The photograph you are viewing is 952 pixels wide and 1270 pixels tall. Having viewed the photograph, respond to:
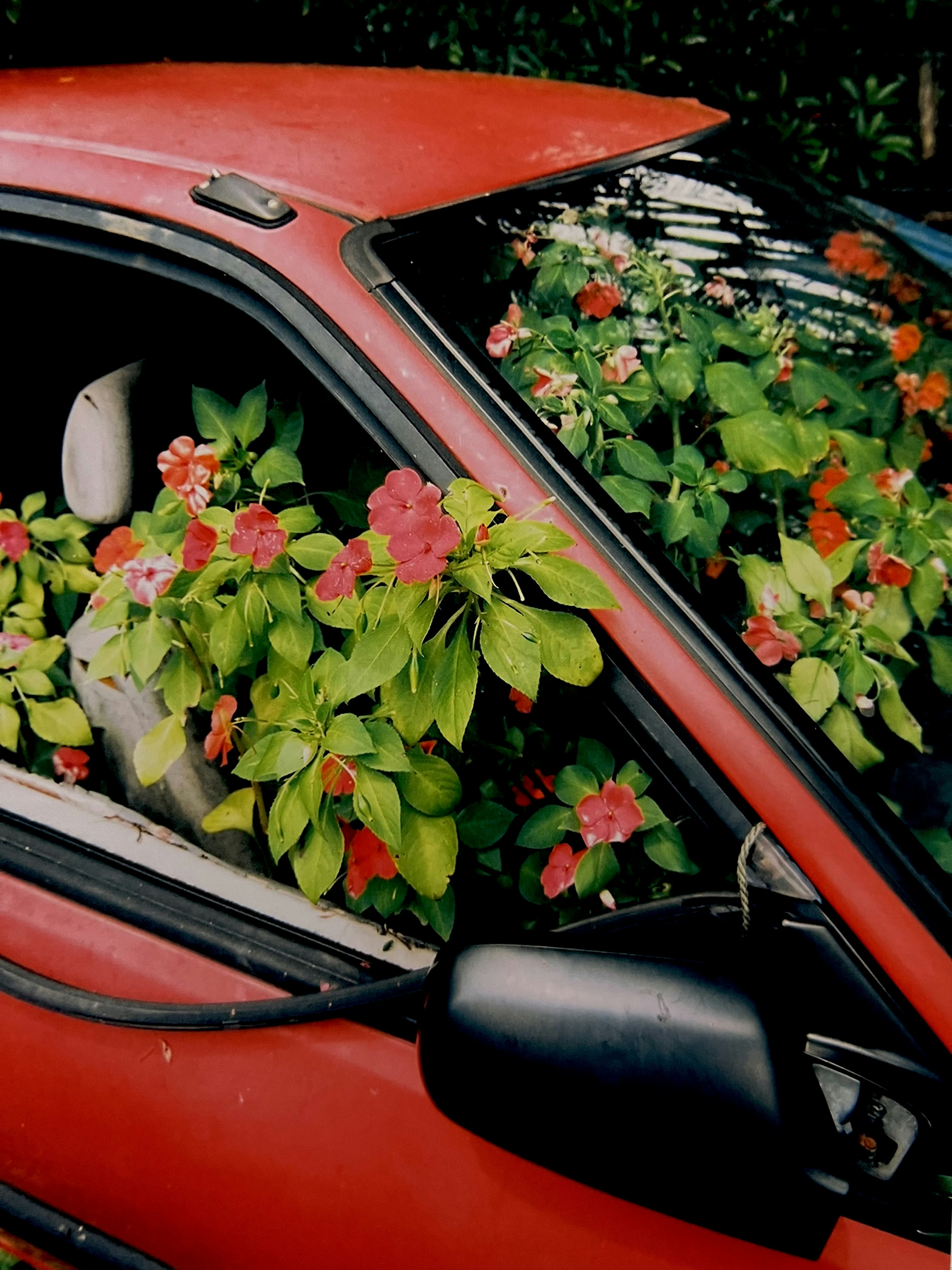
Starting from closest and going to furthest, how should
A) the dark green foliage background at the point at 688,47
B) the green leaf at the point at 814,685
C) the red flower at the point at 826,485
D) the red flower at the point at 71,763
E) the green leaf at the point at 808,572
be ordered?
the green leaf at the point at 814,685, the green leaf at the point at 808,572, the red flower at the point at 826,485, the red flower at the point at 71,763, the dark green foliage background at the point at 688,47

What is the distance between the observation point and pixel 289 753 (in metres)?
1.06

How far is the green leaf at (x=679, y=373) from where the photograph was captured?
1.24 meters

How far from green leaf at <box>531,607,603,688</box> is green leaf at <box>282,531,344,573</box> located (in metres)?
0.37

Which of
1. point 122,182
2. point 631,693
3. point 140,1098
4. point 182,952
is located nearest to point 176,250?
point 122,182

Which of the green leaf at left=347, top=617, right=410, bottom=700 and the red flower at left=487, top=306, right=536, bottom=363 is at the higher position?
the red flower at left=487, top=306, right=536, bottom=363

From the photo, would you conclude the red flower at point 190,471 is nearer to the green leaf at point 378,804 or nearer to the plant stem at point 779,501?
the green leaf at point 378,804

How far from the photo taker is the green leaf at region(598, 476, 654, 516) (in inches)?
42.9

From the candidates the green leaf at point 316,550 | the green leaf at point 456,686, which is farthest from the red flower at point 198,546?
the green leaf at point 456,686

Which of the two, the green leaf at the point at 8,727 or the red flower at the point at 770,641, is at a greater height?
the red flower at the point at 770,641

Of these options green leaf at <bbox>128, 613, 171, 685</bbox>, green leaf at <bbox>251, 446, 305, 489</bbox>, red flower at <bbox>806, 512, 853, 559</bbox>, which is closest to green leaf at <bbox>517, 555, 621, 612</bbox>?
red flower at <bbox>806, 512, 853, 559</bbox>

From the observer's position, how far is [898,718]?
105 cm

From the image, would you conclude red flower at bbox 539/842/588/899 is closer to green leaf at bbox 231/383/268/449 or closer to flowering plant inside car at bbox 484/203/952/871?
flowering plant inside car at bbox 484/203/952/871

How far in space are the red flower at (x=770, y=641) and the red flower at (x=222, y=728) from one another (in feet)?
2.57

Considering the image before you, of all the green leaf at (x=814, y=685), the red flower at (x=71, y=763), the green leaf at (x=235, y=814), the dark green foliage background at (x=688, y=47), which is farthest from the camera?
the dark green foliage background at (x=688, y=47)
